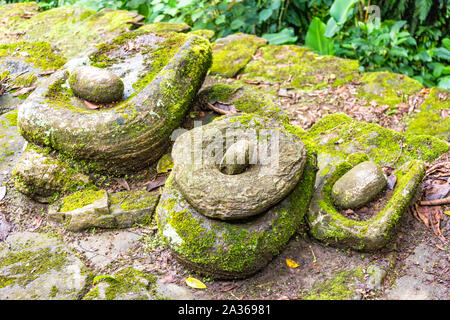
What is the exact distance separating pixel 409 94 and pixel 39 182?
3.89 m

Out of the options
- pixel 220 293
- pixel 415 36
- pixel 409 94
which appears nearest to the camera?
pixel 220 293

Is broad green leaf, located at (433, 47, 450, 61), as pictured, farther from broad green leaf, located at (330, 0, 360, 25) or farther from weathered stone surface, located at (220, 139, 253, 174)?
weathered stone surface, located at (220, 139, 253, 174)

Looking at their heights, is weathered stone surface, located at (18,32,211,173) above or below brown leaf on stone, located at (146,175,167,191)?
above

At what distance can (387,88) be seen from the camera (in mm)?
4621

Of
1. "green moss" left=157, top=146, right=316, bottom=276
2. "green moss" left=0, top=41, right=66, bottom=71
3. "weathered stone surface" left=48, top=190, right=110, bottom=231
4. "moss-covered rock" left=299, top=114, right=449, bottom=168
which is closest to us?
"green moss" left=157, top=146, right=316, bottom=276

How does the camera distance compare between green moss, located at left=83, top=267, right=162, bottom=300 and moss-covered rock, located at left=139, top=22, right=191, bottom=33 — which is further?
moss-covered rock, located at left=139, top=22, right=191, bottom=33

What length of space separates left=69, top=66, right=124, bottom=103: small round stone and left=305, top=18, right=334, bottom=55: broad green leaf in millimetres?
3182

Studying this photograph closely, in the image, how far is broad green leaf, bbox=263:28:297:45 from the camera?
557 cm

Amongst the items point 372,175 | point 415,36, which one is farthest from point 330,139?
point 415,36

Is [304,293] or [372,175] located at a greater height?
[372,175]

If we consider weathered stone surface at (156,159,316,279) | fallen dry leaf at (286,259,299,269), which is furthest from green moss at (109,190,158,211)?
fallen dry leaf at (286,259,299,269)

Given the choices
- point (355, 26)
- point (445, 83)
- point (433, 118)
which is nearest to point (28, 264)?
point (433, 118)
